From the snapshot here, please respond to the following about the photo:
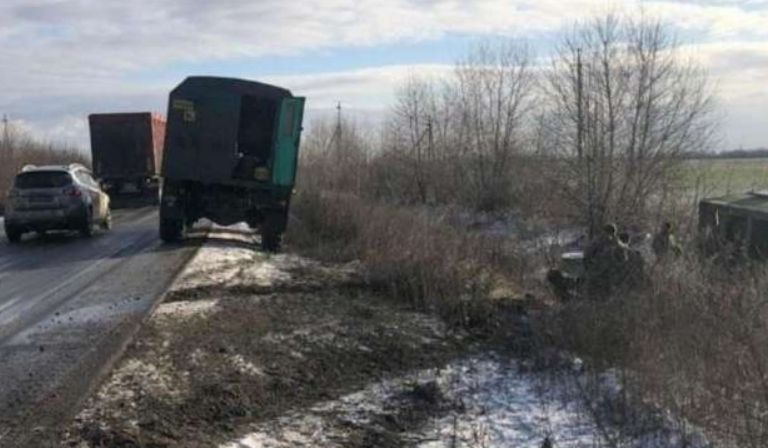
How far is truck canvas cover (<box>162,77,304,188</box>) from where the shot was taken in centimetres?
2028

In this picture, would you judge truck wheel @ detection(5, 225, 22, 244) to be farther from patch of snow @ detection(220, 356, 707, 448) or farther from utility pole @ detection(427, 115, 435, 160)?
utility pole @ detection(427, 115, 435, 160)

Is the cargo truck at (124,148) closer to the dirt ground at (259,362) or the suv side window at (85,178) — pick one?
the suv side window at (85,178)

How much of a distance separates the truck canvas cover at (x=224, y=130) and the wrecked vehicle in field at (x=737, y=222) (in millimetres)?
8669

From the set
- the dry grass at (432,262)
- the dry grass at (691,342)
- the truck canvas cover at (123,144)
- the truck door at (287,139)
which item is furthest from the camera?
the truck canvas cover at (123,144)

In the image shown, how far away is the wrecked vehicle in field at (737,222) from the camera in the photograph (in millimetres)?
17266

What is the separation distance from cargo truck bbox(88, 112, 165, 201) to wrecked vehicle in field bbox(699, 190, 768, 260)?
73.8 feet

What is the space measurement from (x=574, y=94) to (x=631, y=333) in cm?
1931

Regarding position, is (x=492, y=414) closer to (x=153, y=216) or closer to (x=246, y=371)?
(x=246, y=371)

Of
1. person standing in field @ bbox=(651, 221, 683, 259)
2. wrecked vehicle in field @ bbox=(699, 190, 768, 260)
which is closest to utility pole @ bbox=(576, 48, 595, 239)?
wrecked vehicle in field @ bbox=(699, 190, 768, 260)

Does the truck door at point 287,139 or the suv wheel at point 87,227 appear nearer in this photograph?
the truck door at point 287,139

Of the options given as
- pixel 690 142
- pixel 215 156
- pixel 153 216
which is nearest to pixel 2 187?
pixel 153 216

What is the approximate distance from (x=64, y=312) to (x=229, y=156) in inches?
336

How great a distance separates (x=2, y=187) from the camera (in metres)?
44.2

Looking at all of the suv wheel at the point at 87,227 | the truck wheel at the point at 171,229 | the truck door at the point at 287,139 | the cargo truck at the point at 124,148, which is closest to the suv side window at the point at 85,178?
the suv wheel at the point at 87,227
